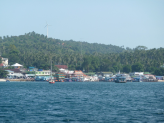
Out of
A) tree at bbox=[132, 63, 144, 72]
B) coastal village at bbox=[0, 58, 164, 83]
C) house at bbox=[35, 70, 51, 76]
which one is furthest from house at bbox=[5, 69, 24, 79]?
tree at bbox=[132, 63, 144, 72]

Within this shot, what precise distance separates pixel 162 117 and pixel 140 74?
155 metres

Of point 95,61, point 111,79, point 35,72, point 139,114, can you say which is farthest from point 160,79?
point 139,114

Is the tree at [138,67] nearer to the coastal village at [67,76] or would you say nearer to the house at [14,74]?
the coastal village at [67,76]

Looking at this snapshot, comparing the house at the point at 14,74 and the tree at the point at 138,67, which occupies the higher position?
the tree at the point at 138,67

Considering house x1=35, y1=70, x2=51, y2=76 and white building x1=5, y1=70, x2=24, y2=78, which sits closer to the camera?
white building x1=5, y1=70, x2=24, y2=78

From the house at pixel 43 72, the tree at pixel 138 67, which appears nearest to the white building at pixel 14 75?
the house at pixel 43 72

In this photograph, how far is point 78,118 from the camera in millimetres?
30688

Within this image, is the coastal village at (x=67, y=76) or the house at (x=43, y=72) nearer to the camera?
the coastal village at (x=67, y=76)

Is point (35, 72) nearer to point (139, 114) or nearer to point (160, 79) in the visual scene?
point (160, 79)

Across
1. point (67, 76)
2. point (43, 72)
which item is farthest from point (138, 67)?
point (43, 72)

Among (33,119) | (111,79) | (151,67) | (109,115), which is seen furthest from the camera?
(151,67)

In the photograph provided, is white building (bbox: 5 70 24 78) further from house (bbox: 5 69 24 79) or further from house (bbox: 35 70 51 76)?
house (bbox: 35 70 51 76)

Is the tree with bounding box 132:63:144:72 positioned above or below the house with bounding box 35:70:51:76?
above

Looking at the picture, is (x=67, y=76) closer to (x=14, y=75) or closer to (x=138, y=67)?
(x=14, y=75)
